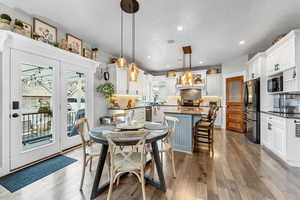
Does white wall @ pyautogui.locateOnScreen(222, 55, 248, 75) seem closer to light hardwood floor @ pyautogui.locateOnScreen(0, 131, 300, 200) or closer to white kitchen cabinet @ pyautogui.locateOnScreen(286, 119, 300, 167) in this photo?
white kitchen cabinet @ pyautogui.locateOnScreen(286, 119, 300, 167)

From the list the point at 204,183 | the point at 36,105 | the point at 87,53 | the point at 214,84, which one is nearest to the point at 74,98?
the point at 36,105

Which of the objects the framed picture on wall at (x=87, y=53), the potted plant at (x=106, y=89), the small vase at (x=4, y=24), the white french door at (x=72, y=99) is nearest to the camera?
the small vase at (x=4, y=24)

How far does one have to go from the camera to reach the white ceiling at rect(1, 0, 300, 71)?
225 cm

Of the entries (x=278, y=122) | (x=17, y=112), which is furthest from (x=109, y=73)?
(x=278, y=122)

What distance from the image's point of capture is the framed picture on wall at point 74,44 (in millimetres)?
3266

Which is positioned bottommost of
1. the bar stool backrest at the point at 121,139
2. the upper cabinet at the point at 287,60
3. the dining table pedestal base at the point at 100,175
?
the dining table pedestal base at the point at 100,175

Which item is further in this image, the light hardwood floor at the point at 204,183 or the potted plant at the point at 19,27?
the potted plant at the point at 19,27

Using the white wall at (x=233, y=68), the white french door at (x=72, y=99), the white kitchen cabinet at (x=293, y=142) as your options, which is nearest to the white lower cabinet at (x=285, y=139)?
the white kitchen cabinet at (x=293, y=142)

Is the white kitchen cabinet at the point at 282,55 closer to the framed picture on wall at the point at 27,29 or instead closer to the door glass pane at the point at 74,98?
the door glass pane at the point at 74,98

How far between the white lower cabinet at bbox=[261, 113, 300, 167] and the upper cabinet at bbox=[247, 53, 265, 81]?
1.40 meters

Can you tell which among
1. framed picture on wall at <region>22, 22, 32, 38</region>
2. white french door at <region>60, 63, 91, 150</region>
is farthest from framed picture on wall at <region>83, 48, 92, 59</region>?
framed picture on wall at <region>22, 22, 32, 38</region>

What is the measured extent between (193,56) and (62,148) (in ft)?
16.0

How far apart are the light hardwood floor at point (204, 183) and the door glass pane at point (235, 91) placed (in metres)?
2.80

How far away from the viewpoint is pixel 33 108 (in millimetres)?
2648
